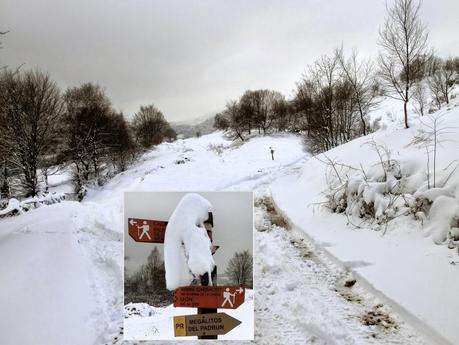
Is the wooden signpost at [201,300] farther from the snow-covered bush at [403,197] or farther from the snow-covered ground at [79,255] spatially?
the snow-covered bush at [403,197]

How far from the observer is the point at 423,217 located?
3090 mm

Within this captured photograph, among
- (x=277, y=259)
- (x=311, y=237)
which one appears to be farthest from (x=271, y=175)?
(x=277, y=259)

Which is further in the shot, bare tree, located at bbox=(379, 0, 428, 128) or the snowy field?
bare tree, located at bbox=(379, 0, 428, 128)

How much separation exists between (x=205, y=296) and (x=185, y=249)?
0.33 m

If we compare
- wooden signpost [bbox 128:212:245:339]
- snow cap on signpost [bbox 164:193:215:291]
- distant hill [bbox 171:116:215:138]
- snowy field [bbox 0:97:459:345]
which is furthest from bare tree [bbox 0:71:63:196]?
snow cap on signpost [bbox 164:193:215:291]

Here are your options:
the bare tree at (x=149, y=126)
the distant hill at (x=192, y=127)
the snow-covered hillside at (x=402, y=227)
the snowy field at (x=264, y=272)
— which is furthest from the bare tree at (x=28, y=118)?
the snow-covered hillside at (x=402, y=227)

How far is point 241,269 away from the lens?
237 cm

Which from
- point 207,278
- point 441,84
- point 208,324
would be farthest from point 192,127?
point 441,84

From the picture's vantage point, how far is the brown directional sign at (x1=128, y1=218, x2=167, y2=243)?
229 cm

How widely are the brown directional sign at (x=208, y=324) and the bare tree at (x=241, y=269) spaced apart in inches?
9.7

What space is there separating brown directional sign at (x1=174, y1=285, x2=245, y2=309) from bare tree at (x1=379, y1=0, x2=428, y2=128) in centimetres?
380

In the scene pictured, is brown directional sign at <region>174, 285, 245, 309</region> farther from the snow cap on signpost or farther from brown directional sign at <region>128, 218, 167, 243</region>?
brown directional sign at <region>128, 218, 167, 243</region>

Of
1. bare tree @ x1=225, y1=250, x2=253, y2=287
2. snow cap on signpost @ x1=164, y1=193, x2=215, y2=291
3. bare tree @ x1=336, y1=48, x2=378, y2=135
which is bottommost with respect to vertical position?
bare tree @ x1=225, y1=250, x2=253, y2=287

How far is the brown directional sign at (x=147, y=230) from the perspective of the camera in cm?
229
